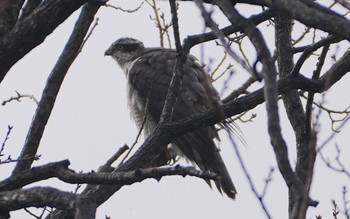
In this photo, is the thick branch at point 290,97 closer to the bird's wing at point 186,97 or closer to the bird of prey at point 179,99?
the bird's wing at point 186,97

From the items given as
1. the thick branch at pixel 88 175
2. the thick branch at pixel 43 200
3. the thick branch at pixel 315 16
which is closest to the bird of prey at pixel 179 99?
the thick branch at pixel 88 175

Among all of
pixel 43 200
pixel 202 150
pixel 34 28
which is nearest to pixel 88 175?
pixel 43 200

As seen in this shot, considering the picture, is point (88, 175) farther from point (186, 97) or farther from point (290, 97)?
point (186, 97)

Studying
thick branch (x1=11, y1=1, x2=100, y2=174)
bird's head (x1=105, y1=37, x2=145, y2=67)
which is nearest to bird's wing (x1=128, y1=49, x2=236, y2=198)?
bird's head (x1=105, y1=37, x2=145, y2=67)

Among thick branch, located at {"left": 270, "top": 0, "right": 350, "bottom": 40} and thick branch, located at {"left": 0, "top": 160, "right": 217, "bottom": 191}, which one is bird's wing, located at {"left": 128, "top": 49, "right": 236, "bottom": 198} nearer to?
thick branch, located at {"left": 0, "top": 160, "right": 217, "bottom": 191}

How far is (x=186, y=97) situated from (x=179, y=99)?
4.9 inches

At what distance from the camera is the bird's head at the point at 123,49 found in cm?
971

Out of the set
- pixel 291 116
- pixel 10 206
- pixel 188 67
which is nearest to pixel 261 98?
pixel 291 116

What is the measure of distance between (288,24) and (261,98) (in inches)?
69.9

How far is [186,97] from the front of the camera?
313 inches

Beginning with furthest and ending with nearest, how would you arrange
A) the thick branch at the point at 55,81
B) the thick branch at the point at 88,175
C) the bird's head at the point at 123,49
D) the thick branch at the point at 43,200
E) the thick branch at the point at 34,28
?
the bird's head at the point at 123,49, the thick branch at the point at 55,81, the thick branch at the point at 34,28, the thick branch at the point at 88,175, the thick branch at the point at 43,200

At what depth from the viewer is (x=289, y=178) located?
8.68 feet

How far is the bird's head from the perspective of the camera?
9711mm

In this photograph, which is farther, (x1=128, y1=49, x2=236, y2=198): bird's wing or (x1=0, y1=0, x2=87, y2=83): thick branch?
(x1=128, y1=49, x2=236, y2=198): bird's wing
